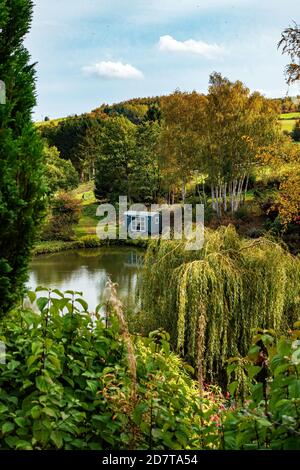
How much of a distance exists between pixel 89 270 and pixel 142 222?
9639 mm

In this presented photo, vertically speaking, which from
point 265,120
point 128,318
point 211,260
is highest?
point 265,120

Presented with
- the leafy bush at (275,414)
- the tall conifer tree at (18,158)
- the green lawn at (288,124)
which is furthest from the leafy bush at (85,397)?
the green lawn at (288,124)

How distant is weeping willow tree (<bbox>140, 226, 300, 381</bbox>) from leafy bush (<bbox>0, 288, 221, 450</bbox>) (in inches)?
214

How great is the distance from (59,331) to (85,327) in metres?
0.17

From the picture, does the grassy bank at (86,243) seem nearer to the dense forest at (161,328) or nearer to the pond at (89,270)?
the pond at (89,270)

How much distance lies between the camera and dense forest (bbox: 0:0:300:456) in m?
2.28

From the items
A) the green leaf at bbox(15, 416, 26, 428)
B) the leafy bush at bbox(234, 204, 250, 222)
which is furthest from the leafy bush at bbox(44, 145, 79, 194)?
the green leaf at bbox(15, 416, 26, 428)

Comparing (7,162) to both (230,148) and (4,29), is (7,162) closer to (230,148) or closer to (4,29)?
(4,29)

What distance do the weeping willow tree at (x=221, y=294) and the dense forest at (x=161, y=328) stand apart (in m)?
0.03

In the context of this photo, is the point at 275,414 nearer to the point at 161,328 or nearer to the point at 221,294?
the point at 161,328

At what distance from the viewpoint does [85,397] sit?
2676mm

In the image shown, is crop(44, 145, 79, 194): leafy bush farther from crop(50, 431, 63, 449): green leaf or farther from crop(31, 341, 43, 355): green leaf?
crop(50, 431, 63, 449): green leaf
